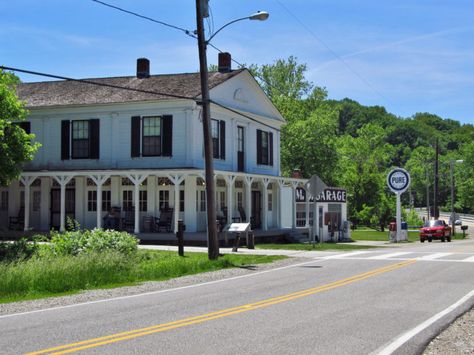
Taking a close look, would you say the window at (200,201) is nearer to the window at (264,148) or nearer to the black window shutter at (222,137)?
the black window shutter at (222,137)

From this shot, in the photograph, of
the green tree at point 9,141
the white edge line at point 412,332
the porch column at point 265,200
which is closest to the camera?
the white edge line at point 412,332

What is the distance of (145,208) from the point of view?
3009 centimetres

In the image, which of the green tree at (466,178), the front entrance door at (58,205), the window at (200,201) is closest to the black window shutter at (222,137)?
the window at (200,201)

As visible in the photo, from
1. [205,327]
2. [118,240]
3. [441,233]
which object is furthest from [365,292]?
[441,233]

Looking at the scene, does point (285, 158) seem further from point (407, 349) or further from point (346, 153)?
point (407, 349)

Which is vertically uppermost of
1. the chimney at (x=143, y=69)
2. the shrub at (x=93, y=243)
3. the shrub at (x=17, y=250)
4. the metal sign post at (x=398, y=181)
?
the chimney at (x=143, y=69)

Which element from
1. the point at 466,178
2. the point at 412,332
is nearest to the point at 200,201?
the point at 412,332

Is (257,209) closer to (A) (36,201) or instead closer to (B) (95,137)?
(B) (95,137)

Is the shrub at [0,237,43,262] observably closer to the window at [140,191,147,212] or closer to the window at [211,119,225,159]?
the window at [140,191,147,212]

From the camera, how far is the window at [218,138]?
1214 inches

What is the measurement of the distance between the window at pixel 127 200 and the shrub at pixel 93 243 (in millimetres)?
10039

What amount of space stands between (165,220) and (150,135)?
4.10 metres

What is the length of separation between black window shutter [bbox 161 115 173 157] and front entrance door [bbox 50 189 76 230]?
5368mm

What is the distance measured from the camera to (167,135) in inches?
1156
